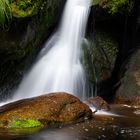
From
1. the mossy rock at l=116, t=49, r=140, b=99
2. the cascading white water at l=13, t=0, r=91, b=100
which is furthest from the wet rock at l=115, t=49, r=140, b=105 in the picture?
the cascading white water at l=13, t=0, r=91, b=100

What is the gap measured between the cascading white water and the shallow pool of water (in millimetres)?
3000

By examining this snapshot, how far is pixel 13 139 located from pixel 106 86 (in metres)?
7.07

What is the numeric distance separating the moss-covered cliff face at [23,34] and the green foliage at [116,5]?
159cm

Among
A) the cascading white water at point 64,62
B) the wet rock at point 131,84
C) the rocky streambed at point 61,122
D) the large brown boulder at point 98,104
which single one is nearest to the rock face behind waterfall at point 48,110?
the rocky streambed at point 61,122

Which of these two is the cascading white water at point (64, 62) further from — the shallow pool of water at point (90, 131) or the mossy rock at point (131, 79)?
the shallow pool of water at point (90, 131)

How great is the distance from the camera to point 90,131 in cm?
1031

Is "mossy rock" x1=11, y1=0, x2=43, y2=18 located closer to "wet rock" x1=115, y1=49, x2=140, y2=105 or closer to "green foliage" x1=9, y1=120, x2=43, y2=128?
"green foliage" x1=9, y1=120, x2=43, y2=128

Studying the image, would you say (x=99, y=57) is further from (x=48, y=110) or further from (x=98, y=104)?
(x=48, y=110)

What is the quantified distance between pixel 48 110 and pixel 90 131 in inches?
→ 56.6

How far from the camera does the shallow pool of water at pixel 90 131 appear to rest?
32.0 feet

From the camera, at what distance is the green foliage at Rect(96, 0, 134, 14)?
1529 centimetres

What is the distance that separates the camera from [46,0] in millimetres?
14078

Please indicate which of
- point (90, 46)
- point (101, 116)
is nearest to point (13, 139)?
point (101, 116)

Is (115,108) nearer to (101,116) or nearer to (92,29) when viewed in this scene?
(101,116)
